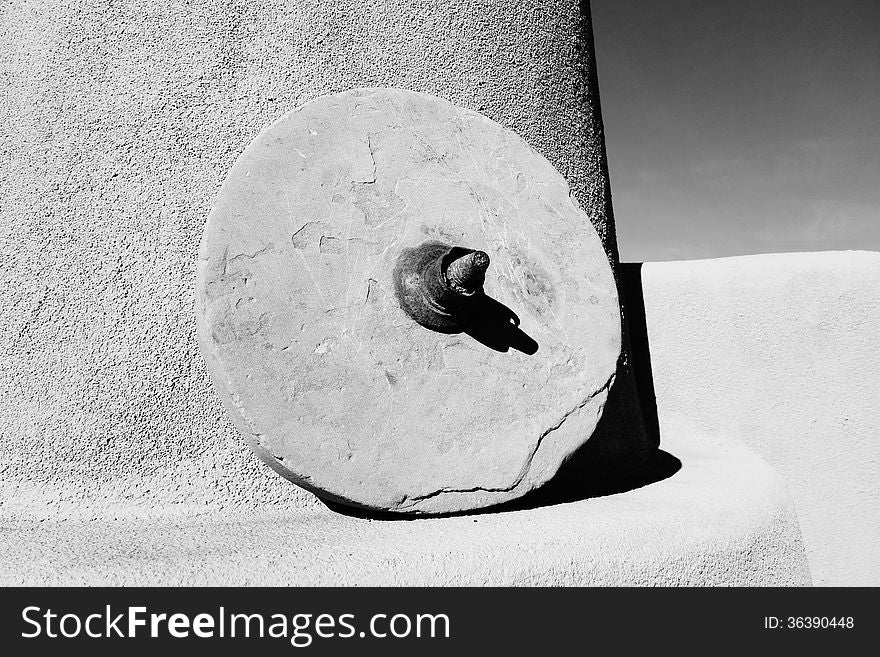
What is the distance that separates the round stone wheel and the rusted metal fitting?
0.13 ft

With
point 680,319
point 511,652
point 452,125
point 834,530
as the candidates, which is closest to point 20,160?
point 452,125

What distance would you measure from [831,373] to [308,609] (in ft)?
10.8

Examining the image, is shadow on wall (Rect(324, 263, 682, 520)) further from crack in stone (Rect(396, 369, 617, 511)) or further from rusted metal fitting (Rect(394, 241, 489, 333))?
rusted metal fitting (Rect(394, 241, 489, 333))

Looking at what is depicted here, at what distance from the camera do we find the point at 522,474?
2.26 metres

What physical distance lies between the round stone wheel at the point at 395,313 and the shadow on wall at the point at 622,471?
0.15 m

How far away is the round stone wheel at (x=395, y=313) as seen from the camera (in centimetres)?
203

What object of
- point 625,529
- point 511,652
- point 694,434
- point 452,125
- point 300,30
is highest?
point 300,30

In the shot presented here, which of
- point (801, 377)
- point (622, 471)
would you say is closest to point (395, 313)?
→ point (622, 471)

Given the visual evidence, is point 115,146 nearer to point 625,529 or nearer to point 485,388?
point 485,388

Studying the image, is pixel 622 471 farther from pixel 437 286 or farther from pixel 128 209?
pixel 128 209

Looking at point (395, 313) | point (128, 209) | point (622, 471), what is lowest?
point (622, 471)

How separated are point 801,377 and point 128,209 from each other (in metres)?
3.60

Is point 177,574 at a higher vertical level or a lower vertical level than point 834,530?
lower

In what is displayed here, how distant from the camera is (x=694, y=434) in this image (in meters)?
3.95
